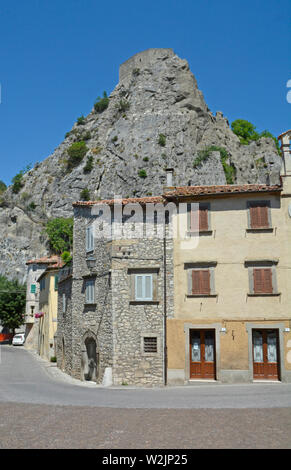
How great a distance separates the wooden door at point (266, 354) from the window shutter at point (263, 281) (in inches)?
76.7

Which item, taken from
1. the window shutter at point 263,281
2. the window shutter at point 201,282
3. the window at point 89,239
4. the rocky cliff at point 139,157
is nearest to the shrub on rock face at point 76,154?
the rocky cliff at point 139,157

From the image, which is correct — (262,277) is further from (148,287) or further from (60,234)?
(60,234)

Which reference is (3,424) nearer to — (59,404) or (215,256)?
(59,404)

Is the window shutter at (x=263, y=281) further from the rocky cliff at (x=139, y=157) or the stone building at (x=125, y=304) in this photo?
the rocky cliff at (x=139, y=157)

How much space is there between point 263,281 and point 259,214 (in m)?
3.37

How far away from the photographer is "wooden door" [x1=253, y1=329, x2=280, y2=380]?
64.3ft

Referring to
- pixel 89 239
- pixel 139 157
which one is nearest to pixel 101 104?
pixel 139 157

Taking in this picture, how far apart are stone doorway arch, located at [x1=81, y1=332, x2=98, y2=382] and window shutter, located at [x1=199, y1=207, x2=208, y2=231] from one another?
27.0 feet

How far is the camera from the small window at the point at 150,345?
66.1ft

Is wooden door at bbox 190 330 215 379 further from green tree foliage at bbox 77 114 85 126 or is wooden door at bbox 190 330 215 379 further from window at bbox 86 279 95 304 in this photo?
green tree foliage at bbox 77 114 85 126

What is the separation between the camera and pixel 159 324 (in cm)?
2025

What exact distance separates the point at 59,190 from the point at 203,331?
66.0 metres

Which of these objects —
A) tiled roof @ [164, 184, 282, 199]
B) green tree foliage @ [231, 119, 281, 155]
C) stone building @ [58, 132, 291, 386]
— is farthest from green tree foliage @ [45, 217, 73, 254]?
tiled roof @ [164, 184, 282, 199]
